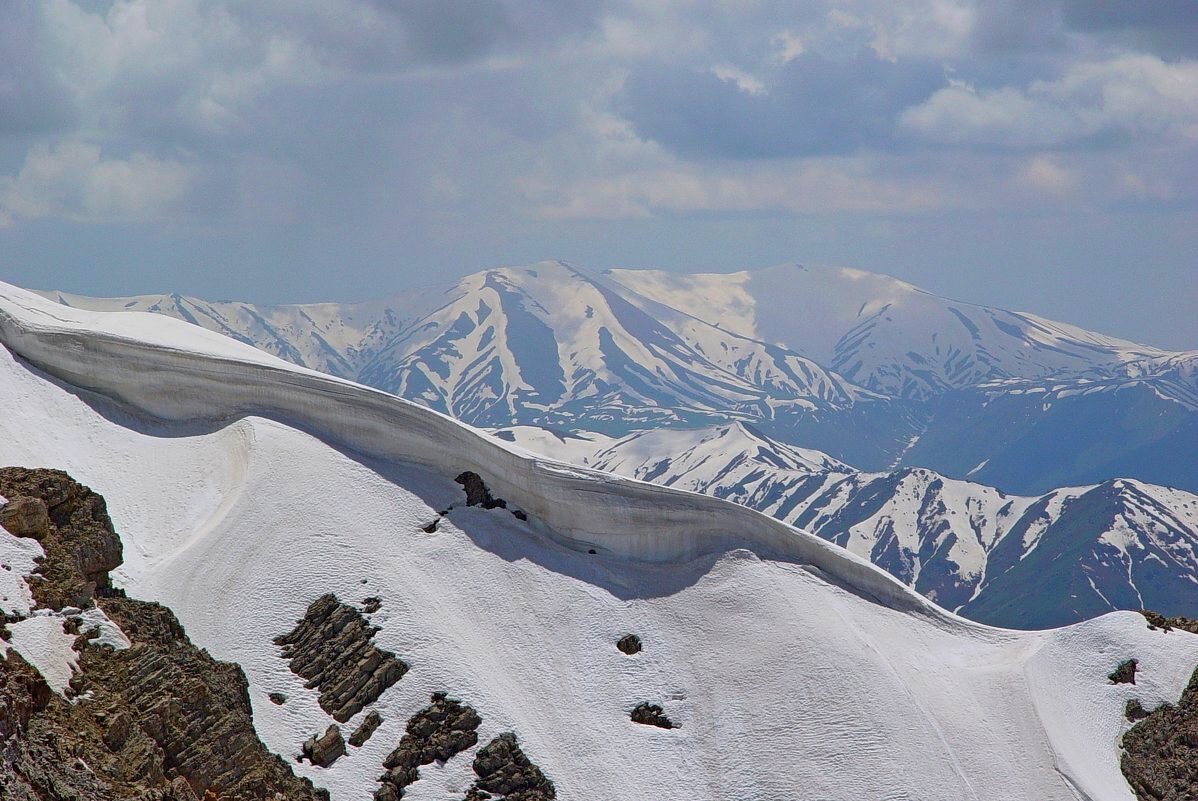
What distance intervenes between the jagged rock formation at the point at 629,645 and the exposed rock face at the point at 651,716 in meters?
3.94

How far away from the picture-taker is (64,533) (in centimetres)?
5019

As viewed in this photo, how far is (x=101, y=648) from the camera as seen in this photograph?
43906 mm

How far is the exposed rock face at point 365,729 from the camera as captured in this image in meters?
54.7

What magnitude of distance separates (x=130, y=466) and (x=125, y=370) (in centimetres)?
858

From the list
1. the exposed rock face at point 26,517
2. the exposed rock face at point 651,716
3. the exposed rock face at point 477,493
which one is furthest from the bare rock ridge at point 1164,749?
the exposed rock face at point 26,517

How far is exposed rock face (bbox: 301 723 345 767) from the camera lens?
5303 cm

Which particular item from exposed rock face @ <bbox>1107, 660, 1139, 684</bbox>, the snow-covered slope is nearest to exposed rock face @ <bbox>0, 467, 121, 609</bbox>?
the snow-covered slope

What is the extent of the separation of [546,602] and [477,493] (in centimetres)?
837

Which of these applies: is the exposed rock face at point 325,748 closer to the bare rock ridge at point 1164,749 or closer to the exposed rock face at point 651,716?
the exposed rock face at point 651,716

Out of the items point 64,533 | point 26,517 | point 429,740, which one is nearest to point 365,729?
point 429,740

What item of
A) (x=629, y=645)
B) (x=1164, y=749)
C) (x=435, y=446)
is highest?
(x=435, y=446)

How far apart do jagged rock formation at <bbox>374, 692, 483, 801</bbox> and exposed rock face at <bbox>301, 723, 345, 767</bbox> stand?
76.9 inches

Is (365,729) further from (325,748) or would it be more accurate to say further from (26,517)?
(26,517)

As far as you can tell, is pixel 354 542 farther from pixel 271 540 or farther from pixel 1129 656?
pixel 1129 656
